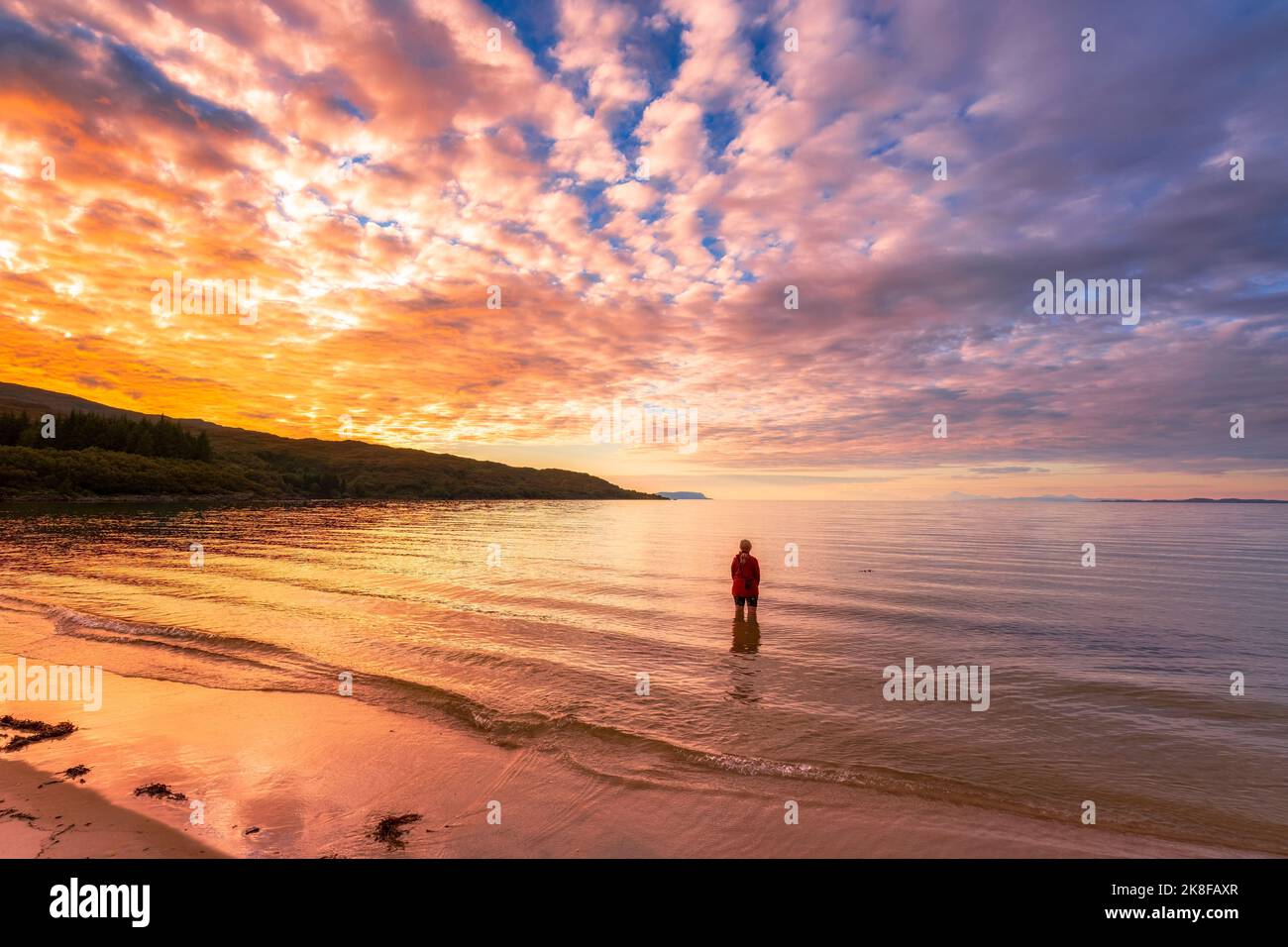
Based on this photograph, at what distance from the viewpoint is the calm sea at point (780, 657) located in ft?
32.3

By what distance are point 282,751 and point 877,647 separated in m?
15.9

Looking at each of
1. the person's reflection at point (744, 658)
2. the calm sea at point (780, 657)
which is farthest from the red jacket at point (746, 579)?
the calm sea at point (780, 657)

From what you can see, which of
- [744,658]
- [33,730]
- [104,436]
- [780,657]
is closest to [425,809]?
[33,730]

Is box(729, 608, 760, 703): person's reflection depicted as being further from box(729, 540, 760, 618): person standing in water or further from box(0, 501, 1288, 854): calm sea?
box(729, 540, 760, 618): person standing in water

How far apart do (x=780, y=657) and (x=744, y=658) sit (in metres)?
1.09

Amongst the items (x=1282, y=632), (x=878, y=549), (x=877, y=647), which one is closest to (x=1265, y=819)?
(x=877, y=647)

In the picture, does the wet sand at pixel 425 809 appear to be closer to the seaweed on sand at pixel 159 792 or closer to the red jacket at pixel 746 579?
the seaweed on sand at pixel 159 792

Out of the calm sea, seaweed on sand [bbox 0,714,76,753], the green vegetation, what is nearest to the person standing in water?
the calm sea

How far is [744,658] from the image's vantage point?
16.9 meters

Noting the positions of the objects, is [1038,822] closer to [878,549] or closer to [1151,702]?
[1151,702]

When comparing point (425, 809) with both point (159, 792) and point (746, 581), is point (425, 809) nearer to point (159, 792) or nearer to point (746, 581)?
point (159, 792)

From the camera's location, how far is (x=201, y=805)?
7.79 metres

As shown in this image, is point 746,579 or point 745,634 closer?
point 745,634

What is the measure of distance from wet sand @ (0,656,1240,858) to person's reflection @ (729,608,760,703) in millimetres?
4434
